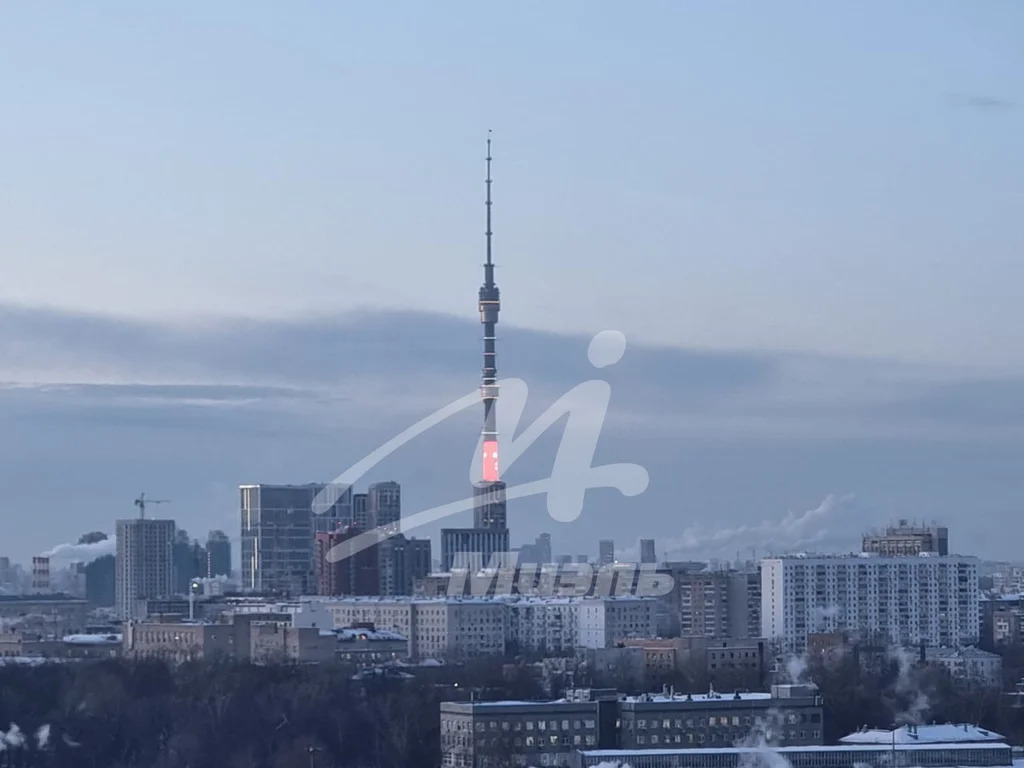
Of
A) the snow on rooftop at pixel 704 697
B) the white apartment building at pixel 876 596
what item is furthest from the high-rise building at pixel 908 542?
the snow on rooftop at pixel 704 697

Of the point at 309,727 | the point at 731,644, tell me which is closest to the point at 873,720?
the point at 309,727

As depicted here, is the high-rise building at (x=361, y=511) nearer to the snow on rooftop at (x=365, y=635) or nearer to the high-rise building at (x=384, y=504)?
the high-rise building at (x=384, y=504)

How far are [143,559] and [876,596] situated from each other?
950 inches

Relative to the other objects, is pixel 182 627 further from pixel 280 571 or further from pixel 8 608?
pixel 280 571

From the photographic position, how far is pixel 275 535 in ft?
271

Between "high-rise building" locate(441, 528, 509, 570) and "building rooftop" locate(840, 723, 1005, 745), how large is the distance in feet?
157

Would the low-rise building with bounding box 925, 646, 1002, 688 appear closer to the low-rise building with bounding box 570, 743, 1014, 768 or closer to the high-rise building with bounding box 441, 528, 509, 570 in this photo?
the low-rise building with bounding box 570, 743, 1014, 768

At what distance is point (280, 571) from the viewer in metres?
82.2

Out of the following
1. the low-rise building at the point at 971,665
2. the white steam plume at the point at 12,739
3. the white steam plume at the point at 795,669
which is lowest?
the white steam plume at the point at 12,739

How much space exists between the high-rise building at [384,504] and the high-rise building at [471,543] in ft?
5.25

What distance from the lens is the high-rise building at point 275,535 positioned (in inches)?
3243

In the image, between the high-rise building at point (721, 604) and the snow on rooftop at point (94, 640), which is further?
the high-rise building at point (721, 604)

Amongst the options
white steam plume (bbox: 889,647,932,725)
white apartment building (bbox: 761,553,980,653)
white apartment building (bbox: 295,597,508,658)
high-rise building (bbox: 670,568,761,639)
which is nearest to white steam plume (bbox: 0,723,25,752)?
white steam plume (bbox: 889,647,932,725)

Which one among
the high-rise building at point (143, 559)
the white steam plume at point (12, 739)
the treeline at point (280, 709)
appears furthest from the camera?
the high-rise building at point (143, 559)
